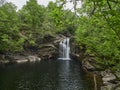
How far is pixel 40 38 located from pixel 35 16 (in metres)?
9.06

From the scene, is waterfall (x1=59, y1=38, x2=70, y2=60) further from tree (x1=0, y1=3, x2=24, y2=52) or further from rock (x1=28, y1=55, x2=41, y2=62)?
tree (x1=0, y1=3, x2=24, y2=52)

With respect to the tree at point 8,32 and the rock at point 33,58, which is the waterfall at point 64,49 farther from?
the tree at point 8,32

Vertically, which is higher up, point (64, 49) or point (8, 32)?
point (8, 32)

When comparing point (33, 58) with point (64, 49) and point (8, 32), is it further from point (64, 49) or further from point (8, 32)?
point (64, 49)

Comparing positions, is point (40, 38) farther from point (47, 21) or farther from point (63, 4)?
point (63, 4)

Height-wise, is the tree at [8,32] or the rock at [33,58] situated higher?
the tree at [8,32]

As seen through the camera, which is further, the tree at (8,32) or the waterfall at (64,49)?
the waterfall at (64,49)

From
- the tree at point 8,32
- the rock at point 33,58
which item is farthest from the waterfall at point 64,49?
the tree at point 8,32

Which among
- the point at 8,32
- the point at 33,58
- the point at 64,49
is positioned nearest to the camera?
the point at 8,32

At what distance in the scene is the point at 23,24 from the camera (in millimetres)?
90562

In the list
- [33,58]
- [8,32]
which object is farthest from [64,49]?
[8,32]

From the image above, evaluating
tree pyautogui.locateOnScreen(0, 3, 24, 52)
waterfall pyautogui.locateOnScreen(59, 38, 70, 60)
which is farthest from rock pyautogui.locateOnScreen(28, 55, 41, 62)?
waterfall pyautogui.locateOnScreen(59, 38, 70, 60)

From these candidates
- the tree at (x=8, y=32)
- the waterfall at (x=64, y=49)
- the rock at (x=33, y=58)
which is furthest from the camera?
the waterfall at (x=64, y=49)

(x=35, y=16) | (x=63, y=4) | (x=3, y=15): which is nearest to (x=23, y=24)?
(x=35, y=16)
